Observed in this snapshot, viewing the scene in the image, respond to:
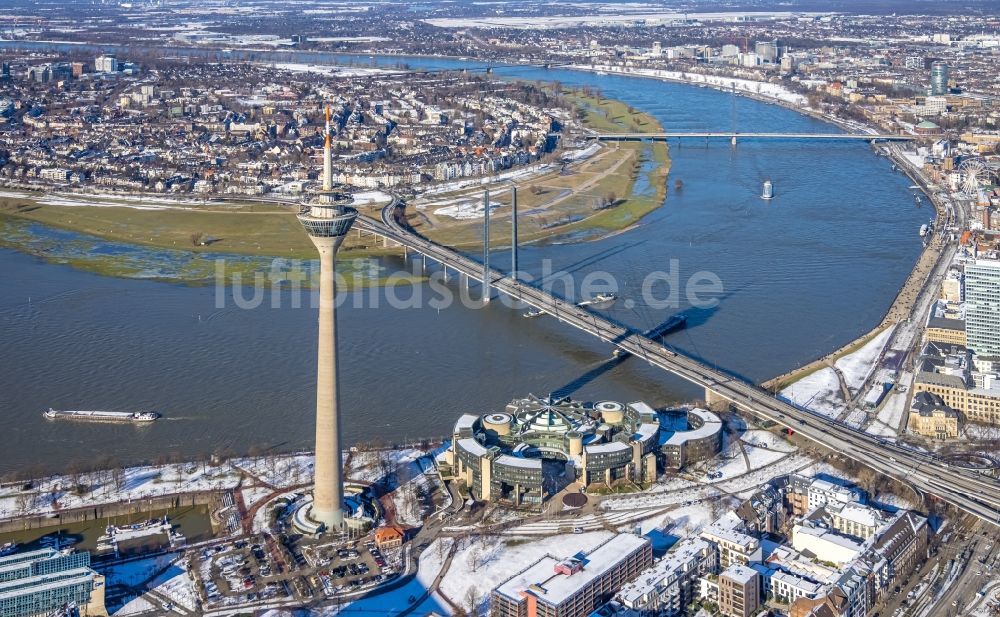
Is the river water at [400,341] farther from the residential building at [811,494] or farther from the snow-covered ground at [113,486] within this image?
the residential building at [811,494]

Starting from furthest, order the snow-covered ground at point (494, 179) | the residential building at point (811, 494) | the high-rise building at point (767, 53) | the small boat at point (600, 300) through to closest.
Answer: the high-rise building at point (767, 53), the snow-covered ground at point (494, 179), the small boat at point (600, 300), the residential building at point (811, 494)

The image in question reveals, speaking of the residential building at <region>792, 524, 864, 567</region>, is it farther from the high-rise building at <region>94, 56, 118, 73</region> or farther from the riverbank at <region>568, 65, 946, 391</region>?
the high-rise building at <region>94, 56, 118, 73</region>

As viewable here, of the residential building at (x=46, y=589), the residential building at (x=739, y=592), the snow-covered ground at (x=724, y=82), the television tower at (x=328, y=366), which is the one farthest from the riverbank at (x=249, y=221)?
the snow-covered ground at (x=724, y=82)

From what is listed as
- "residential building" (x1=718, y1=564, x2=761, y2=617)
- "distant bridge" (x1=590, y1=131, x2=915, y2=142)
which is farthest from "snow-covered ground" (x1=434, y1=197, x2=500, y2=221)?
"residential building" (x1=718, y1=564, x2=761, y2=617)

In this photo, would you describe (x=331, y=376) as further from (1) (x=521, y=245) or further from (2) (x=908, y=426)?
(1) (x=521, y=245)

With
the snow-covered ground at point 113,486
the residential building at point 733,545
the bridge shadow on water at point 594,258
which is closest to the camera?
the residential building at point 733,545

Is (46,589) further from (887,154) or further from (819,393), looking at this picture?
(887,154)

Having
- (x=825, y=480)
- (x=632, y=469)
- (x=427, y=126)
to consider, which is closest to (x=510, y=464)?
(x=632, y=469)

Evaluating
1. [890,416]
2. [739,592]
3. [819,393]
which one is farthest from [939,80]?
[739,592]
